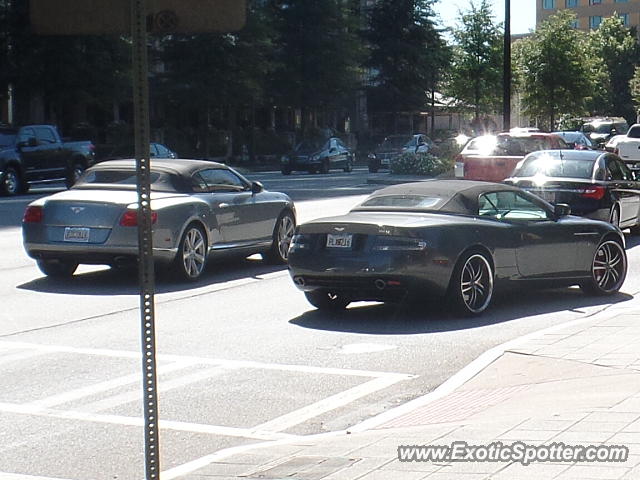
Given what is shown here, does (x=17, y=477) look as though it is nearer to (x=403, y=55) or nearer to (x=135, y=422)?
(x=135, y=422)

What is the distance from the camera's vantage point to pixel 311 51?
220 ft

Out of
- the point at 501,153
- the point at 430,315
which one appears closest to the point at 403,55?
the point at 501,153

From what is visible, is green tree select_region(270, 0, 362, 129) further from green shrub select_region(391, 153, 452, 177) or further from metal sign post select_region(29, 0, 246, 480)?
metal sign post select_region(29, 0, 246, 480)

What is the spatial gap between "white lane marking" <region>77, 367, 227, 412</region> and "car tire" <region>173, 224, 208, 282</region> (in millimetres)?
5065

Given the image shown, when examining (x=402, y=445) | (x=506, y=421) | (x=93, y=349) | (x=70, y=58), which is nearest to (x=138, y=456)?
(x=402, y=445)

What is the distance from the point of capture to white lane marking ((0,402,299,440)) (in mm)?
7453

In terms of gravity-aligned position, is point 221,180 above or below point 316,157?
above

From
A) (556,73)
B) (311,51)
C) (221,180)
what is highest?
(311,51)

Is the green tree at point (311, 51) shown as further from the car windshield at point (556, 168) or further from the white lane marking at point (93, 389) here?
the white lane marking at point (93, 389)

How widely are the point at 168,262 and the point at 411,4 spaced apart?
72258mm

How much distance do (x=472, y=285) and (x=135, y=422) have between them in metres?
4.97

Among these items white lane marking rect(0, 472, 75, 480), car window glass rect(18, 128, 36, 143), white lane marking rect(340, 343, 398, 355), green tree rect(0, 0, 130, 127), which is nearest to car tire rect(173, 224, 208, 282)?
white lane marking rect(340, 343, 398, 355)

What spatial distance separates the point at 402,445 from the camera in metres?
6.33

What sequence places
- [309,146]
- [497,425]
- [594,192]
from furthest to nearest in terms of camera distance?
[309,146] < [594,192] < [497,425]
